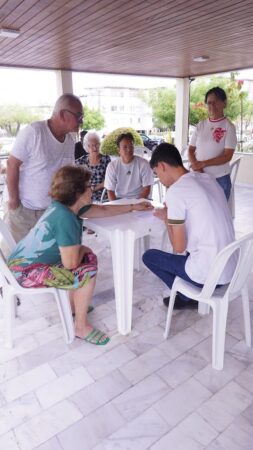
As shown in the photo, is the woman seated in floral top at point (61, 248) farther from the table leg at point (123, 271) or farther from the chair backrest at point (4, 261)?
the table leg at point (123, 271)

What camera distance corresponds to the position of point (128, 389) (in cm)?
148

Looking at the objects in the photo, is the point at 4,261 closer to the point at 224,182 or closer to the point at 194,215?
the point at 194,215

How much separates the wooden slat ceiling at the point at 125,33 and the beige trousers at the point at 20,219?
5.12 feet

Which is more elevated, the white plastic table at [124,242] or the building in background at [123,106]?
the building in background at [123,106]

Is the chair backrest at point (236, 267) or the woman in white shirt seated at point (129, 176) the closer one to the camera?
the chair backrest at point (236, 267)

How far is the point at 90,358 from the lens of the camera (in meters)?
1.68

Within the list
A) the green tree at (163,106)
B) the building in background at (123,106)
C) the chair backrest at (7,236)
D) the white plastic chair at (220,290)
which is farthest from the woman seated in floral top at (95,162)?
the building in background at (123,106)

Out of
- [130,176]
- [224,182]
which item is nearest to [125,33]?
[130,176]

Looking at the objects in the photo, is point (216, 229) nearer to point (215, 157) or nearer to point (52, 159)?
point (52, 159)

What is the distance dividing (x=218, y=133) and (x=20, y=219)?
1895 millimetres

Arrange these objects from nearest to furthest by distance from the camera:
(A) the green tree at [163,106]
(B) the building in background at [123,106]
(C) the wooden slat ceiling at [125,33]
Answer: (C) the wooden slat ceiling at [125,33] < (A) the green tree at [163,106] < (B) the building in background at [123,106]

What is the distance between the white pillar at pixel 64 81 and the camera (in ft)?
17.4

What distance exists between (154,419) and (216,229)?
89 cm

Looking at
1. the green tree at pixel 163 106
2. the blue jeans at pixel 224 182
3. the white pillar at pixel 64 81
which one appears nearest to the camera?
the blue jeans at pixel 224 182
